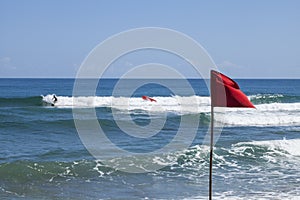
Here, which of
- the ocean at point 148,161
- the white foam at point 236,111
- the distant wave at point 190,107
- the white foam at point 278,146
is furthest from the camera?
the distant wave at point 190,107

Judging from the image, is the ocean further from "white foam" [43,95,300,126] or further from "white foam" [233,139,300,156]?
"white foam" [43,95,300,126]

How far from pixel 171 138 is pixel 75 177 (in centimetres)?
887

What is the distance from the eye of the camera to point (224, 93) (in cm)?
692

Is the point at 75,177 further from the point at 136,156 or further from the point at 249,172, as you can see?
the point at 249,172

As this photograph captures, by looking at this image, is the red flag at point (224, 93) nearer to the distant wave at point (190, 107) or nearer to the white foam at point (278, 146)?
the white foam at point (278, 146)

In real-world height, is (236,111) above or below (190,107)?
below

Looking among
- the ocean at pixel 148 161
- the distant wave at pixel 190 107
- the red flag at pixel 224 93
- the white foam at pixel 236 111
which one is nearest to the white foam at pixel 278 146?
the ocean at pixel 148 161

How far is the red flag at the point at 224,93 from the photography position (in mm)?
6883

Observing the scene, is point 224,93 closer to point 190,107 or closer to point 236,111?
point 236,111

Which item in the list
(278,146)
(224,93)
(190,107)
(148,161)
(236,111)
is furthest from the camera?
(190,107)

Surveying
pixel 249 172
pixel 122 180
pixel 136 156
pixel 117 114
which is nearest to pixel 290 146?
pixel 249 172

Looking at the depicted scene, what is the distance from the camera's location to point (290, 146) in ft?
60.2

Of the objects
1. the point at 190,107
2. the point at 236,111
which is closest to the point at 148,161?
the point at 236,111

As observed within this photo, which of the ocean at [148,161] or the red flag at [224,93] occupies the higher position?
the red flag at [224,93]
